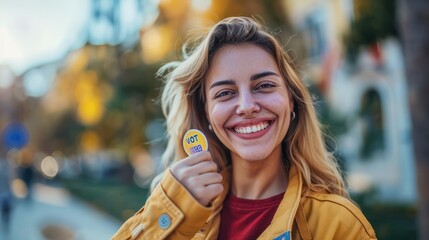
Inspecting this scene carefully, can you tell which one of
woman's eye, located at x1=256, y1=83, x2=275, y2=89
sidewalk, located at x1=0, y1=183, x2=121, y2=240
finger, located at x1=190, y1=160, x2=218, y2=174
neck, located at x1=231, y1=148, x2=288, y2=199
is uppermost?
woman's eye, located at x1=256, y1=83, x2=275, y2=89

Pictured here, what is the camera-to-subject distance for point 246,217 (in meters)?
2.27

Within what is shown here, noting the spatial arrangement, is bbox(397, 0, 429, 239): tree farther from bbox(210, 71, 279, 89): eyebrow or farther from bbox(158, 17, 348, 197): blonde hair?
bbox(210, 71, 279, 89): eyebrow

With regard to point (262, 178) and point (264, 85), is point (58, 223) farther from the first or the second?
point (264, 85)

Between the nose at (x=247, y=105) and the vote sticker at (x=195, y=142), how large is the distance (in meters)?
0.18

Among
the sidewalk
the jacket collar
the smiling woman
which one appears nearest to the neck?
the smiling woman

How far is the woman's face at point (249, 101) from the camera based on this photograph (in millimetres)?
2170

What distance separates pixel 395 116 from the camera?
15.9 meters

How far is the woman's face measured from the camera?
217cm

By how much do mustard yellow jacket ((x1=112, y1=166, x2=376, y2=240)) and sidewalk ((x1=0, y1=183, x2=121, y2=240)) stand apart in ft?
29.2

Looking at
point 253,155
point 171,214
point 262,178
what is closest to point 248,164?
point 262,178

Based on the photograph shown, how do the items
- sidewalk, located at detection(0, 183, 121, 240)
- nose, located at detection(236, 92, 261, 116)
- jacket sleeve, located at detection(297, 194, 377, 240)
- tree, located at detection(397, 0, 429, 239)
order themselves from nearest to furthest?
1. jacket sleeve, located at detection(297, 194, 377, 240)
2. nose, located at detection(236, 92, 261, 116)
3. tree, located at detection(397, 0, 429, 239)
4. sidewalk, located at detection(0, 183, 121, 240)

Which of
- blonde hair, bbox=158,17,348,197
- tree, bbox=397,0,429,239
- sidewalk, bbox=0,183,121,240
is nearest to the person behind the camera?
blonde hair, bbox=158,17,348,197

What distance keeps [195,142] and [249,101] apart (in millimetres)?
282

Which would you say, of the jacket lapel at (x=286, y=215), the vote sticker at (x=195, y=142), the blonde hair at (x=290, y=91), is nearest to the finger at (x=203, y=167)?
the vote sticker at (x=195, y=142)
